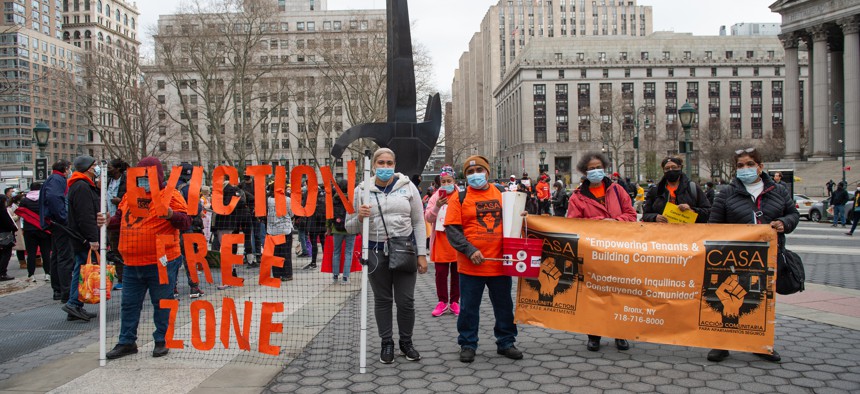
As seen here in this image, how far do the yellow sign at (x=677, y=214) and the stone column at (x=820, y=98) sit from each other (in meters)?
58.6

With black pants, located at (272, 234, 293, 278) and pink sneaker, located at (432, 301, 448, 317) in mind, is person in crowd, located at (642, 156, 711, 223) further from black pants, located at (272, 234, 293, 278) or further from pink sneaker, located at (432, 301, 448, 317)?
black pants, located at (272, 234, 293, 278)

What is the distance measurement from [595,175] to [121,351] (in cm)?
472

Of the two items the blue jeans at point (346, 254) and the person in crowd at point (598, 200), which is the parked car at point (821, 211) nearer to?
the blue jeans at point (346, 254)

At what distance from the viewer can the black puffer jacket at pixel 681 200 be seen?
265 inches

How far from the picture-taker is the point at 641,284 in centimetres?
534

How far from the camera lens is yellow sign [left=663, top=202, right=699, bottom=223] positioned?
21.4 feet

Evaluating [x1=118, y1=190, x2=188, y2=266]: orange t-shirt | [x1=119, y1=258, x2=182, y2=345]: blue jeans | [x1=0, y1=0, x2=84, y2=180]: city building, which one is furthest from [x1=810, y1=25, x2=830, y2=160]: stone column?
[x1=0, y1=0, x2=84, y2=180]: city building

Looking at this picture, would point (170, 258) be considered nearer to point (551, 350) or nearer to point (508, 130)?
point (551, 350)

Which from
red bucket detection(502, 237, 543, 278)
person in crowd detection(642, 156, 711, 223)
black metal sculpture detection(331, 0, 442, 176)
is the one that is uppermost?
black metal sculpture detection(331, 0, 442, 176)

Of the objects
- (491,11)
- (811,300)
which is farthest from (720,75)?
(811,300)

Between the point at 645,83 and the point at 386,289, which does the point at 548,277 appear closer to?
the point at 386,289

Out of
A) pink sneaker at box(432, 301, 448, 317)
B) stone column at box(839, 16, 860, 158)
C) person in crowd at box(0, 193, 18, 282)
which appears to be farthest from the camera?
stone column at box(839, 16, 860, 158)

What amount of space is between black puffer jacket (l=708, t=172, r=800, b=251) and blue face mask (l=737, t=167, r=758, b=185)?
0.09 meters

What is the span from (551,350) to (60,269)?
6700 millimetres
